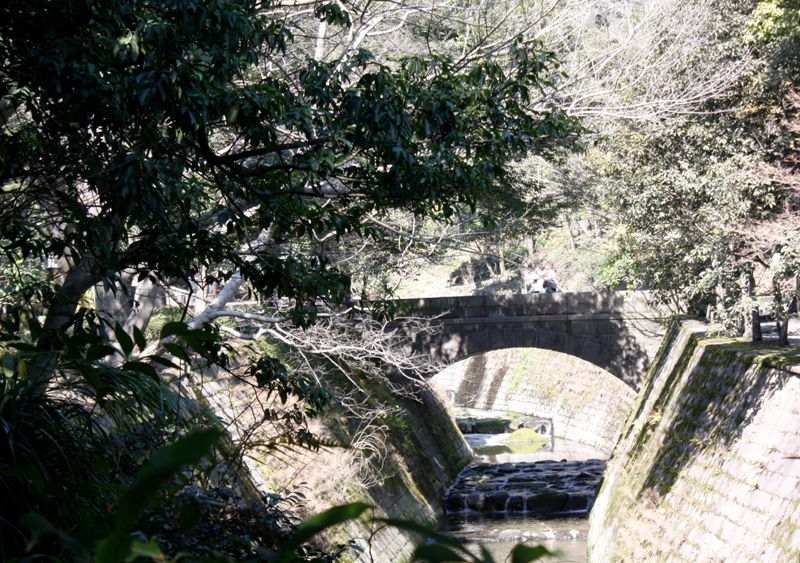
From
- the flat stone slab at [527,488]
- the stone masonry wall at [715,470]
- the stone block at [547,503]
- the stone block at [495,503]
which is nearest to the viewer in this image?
the stone masonry wall at [715,470]

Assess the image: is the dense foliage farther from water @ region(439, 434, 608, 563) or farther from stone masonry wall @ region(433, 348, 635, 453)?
stone masonry wall @ region(433, 348, 635, 453)

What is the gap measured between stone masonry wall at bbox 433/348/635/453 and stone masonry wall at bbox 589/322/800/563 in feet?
32.7

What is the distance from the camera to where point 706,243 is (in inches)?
425

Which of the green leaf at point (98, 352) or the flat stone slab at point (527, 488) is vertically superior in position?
the green leaf at point (98, 352)

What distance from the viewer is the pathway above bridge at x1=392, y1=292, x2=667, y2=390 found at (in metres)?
18.5

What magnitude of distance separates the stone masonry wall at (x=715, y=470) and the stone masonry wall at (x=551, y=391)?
392 inches

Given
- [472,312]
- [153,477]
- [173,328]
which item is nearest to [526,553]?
[153,477]

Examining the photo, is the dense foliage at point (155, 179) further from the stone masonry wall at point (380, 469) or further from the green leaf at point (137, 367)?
the stone masonry wall at point (380, 469)

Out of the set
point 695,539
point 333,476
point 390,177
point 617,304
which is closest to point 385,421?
point 333,476

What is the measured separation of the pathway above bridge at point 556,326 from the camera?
1853 cm

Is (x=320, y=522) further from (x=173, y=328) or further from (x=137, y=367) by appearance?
(x=137, y=367)

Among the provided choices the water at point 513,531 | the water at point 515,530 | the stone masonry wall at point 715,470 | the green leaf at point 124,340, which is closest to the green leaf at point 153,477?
the green leaf at point 124,340

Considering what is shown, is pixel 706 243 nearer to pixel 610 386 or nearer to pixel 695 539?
pixel 695 539

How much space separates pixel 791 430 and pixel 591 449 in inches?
633
